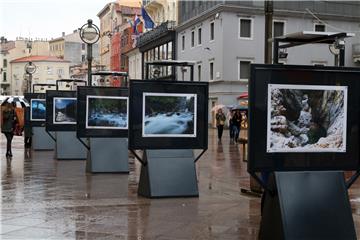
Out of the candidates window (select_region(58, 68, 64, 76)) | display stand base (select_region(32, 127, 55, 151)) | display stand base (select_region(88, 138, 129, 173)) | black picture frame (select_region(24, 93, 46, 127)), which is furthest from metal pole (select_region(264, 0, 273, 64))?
window (select_region(58, 68, 64, 76))

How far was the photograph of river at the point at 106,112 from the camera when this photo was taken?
1384 centimetres

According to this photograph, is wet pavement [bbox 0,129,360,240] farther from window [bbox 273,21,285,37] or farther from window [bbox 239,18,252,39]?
window [bbox 273,21,285,37]

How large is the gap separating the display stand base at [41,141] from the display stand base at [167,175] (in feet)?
40.5

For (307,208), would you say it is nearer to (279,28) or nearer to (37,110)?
(37,110)

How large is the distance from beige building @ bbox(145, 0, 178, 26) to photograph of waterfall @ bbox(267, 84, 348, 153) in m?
53.4

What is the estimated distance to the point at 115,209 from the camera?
29.5ft

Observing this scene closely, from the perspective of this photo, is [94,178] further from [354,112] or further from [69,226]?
[354,112]

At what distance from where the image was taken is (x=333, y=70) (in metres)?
6.57

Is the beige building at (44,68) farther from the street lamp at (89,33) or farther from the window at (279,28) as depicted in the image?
the street lamp at (89,33)

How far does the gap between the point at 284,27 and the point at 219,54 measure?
6.48 m

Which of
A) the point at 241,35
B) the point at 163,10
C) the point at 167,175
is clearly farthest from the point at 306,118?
the point at 163,10

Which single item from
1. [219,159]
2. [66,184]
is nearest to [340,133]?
[66,184]

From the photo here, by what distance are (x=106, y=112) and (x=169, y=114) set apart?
4188 millimetres

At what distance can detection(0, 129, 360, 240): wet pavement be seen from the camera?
7.44m
